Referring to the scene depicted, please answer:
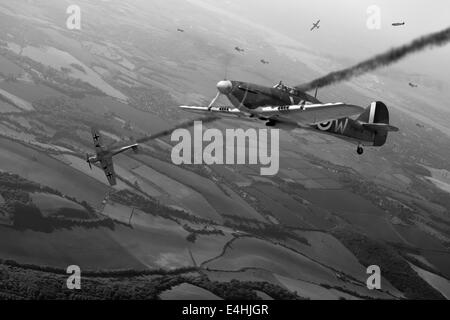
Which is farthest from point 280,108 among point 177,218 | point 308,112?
point 177,218

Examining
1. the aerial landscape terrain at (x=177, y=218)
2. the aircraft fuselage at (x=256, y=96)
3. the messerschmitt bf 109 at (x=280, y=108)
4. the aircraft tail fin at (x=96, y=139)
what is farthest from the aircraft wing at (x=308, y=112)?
the aircraft tail fin at (x=96, y=139)

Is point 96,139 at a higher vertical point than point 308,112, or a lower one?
higher

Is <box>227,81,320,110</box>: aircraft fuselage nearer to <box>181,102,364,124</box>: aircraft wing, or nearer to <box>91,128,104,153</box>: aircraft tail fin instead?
<box>181,102,364,124</box>: aircraft wing

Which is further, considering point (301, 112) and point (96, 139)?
point (96, 139)

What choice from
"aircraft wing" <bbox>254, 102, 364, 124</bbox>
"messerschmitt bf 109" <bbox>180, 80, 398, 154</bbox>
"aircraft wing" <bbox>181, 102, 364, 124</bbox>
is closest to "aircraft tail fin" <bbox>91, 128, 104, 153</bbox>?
"messerschmitt bf 109" <bbox>180, 80, 398, 154</bbox>

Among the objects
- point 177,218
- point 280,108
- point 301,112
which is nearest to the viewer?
point 301,112

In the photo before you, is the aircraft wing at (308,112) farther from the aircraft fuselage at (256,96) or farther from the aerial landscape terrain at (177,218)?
the aerial landscape terrain at (177,218)

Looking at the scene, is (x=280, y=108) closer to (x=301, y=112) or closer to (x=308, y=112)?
(x=301, y=112)
